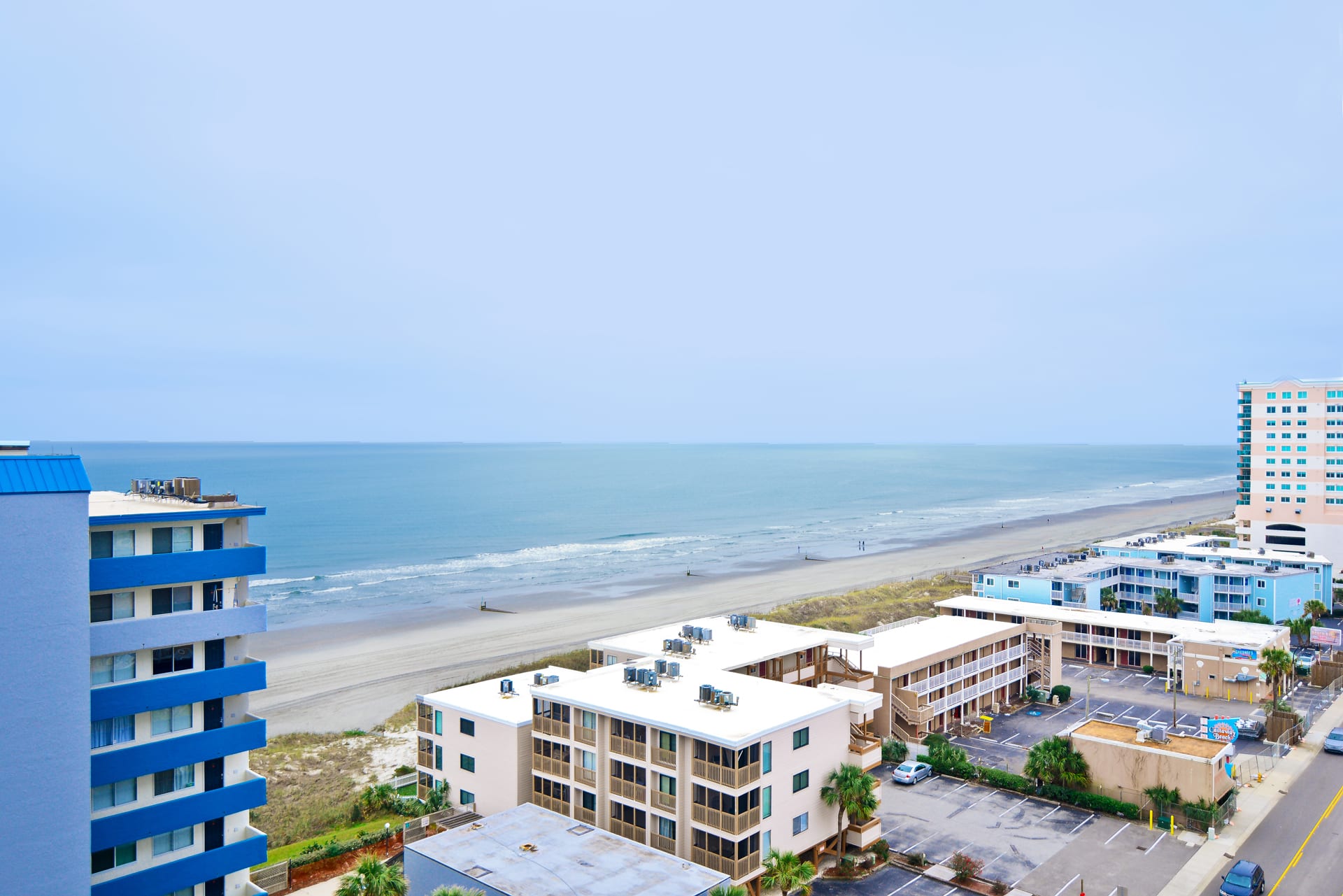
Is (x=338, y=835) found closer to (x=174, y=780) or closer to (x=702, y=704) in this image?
(x=174, y=780)

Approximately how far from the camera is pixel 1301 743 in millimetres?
48531

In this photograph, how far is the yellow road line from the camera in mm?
32562

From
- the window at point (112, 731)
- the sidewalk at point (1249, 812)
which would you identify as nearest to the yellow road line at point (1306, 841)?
the sidewalk at point (1249, 812)

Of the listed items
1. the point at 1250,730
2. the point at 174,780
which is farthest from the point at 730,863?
the point at 1250,730

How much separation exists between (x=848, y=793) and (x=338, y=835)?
2310 cm

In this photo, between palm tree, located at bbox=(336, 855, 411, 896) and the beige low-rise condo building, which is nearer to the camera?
palm tree, located at bbox=(336, 855, 411, 896)

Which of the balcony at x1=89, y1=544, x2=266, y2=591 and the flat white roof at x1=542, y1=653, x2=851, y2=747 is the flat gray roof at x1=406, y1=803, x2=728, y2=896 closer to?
the flat white roof at x1=542, y1=653, x2=851, y2=747

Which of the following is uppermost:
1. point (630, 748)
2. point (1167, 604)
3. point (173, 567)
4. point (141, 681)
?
point (173, 567)

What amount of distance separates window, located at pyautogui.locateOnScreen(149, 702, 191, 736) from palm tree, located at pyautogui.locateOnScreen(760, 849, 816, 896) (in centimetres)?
2036

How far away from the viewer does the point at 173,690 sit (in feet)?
79.7

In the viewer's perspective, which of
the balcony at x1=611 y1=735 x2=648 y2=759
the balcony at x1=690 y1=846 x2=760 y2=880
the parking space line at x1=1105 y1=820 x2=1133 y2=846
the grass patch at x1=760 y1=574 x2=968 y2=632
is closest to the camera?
the balcony at x1=690 y1=846 x2=760 y2=880

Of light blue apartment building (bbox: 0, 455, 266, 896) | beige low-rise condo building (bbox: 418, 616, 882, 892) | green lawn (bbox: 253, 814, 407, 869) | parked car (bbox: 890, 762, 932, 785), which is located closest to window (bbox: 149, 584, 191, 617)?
light blue apartment building (bbox: 0, 455, 266, 896)

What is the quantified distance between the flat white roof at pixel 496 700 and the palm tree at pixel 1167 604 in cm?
6412

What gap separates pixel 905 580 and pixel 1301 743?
204 feet
